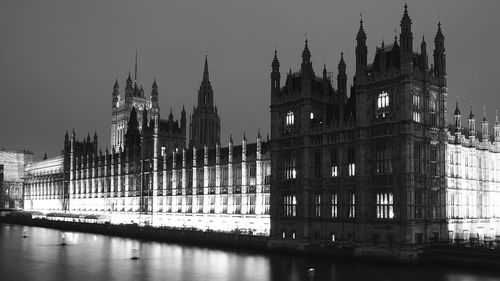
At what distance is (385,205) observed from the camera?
68.0 metres

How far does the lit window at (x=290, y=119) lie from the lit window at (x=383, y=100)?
50.4ft

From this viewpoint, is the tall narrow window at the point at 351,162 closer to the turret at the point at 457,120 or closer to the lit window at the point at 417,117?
the lit window at the point at 417,117

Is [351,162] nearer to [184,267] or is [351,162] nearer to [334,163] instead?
[334,163]

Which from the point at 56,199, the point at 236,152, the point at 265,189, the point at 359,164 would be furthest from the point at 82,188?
the point at 359,164

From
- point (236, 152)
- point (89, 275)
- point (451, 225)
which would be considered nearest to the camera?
point (89, 275)

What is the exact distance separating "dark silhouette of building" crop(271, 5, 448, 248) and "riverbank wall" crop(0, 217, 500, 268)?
1.36m

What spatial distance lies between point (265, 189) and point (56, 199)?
100 metres

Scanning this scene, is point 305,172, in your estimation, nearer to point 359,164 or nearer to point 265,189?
point 359,164

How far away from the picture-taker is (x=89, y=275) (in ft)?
193

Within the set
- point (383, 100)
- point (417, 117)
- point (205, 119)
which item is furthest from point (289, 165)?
point (205, 119)

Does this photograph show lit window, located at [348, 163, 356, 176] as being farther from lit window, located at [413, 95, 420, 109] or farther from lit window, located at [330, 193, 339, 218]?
lit window, located at [413, 95, 420, 109]

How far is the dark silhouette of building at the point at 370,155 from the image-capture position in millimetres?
66500

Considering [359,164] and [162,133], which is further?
[162,133]

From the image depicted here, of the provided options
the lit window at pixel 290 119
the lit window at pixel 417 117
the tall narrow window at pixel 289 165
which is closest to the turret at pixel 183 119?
the lit window at pixel 290 119
